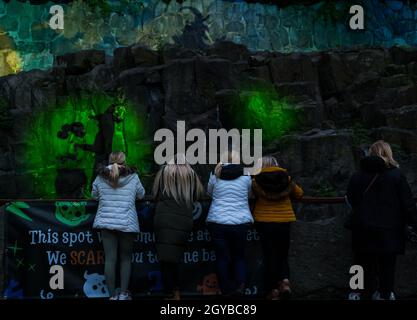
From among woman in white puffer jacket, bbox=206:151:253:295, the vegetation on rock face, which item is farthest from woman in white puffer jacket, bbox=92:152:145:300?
the vegetation on rock face

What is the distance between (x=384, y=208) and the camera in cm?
776

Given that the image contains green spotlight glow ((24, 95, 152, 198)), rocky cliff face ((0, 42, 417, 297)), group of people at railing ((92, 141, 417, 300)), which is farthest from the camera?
green spotlight glow ((24, 95, 152, 198))

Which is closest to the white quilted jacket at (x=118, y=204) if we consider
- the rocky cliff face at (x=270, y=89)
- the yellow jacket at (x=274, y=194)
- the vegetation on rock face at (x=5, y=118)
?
the yellow jacket at (x=274, y=194)

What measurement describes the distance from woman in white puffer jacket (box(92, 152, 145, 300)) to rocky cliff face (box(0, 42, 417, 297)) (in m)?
8.20

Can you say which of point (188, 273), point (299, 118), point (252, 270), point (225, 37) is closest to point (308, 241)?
point (252, 270)

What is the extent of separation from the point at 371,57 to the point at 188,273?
1516 centimetres

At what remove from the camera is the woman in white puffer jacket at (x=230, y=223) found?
26.0 ft

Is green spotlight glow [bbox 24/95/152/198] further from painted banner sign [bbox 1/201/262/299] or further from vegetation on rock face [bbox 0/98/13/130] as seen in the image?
painted banner sign [bbox 1/201/262/299]

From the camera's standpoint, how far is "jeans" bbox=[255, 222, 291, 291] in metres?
7.94

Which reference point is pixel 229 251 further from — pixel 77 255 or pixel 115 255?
pixel 77 255

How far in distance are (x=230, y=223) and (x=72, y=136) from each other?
12783 mm

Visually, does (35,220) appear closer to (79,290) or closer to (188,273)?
(79,290)

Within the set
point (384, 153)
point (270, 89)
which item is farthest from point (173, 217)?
point (270, 89)

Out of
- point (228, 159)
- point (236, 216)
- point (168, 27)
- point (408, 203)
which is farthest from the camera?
point (168, 27)
